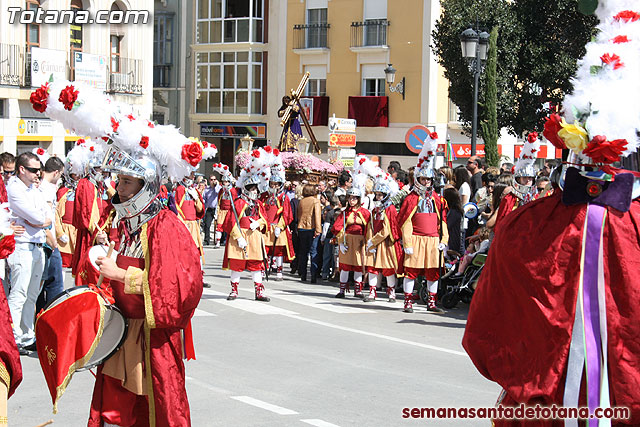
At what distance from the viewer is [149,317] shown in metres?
4.80

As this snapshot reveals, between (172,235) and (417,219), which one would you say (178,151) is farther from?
(417,219)

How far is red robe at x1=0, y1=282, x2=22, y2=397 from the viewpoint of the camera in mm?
4438

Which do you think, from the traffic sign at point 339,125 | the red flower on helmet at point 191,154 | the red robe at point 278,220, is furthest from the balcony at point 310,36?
the red flower on helmet at point 191,154

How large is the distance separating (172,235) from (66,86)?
1109 mm

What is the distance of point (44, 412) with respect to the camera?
23.2ft

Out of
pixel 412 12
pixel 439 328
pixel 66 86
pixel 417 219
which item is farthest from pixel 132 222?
pixel 412 12

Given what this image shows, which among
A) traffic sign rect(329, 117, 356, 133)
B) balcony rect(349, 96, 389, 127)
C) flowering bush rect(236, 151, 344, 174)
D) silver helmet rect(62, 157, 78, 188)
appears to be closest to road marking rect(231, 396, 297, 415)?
silver helmet rect(62, 157, 78, 188)

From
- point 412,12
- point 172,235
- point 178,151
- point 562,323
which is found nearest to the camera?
point 562,323

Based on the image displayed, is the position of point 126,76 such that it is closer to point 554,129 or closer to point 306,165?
point 306,165

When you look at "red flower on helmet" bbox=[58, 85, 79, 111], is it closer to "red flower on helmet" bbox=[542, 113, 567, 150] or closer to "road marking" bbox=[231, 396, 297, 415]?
"red flower on helmet" bbox=[542, 113, 567, 150]

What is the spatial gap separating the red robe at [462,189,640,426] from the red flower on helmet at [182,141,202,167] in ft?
7.59

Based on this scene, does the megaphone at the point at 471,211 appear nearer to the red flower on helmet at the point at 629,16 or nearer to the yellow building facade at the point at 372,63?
the red flower on helmet at the point at 629,16

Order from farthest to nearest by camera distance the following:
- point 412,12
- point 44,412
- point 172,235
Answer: point 412,12 < point 44,412 < point 172,235

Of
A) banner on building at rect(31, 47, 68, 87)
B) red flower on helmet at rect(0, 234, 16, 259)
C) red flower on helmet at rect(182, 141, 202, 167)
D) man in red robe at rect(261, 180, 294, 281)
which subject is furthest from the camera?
banner on building at rect(31, 47, 68, 87)
